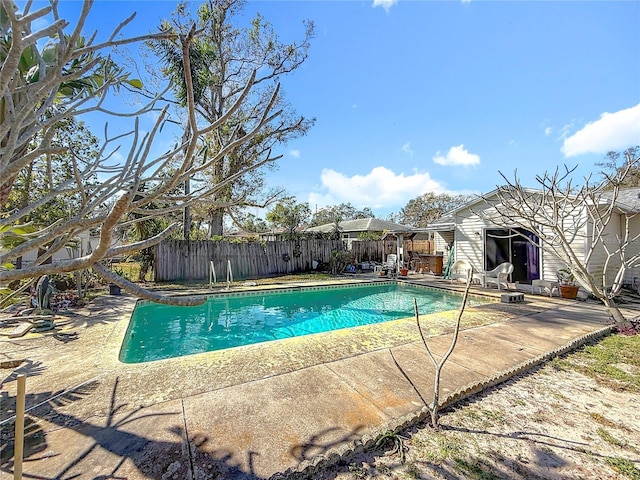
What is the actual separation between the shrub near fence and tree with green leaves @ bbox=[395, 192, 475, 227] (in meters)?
22.1

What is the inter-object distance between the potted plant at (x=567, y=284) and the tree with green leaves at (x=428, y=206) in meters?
25.8

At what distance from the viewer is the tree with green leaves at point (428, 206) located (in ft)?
116

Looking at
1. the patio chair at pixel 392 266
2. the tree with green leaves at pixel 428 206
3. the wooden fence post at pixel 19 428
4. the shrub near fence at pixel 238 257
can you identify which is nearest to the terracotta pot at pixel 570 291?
the patio chair at pixel 392 266

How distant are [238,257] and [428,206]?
98.9 ft

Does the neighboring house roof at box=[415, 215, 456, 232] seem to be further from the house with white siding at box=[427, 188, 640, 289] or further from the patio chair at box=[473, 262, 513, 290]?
the patio chair at box=[473, 262, 513, 290]

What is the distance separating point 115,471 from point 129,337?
4572 mm

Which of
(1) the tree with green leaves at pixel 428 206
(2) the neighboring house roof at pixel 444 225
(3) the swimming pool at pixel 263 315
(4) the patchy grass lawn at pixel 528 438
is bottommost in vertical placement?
(3) the swimming pool at pixel 263 315

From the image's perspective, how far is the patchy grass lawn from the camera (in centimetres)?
207

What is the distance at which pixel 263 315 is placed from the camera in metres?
8.53

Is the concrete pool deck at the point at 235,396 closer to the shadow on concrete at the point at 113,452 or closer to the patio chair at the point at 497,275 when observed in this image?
the shadow on concrete at the point at 113,452

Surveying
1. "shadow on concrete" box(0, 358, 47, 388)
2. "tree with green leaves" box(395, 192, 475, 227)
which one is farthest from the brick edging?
"tree with green leaves" box(395, 192, 475, 227)

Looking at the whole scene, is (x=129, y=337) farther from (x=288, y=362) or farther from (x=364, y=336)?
(x=364, y=336)

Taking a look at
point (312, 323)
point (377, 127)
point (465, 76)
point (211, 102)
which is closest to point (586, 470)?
point (312, 323)

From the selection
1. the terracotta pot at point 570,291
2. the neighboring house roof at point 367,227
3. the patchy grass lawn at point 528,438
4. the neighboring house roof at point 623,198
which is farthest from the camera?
the neighboring house roof at point 367,227
